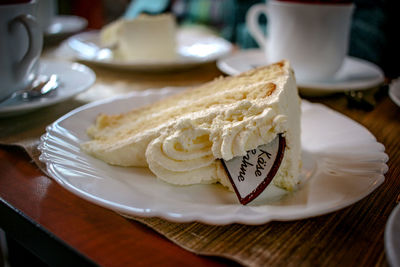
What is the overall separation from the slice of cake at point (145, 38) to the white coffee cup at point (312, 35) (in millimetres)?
409

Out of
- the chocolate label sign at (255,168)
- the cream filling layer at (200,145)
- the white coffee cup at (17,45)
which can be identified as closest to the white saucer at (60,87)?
the white coffee cup at (17,45)

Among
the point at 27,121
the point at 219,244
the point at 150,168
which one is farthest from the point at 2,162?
the point at 219,244

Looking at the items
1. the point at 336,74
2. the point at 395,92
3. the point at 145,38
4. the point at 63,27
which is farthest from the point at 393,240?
the point at 63,27

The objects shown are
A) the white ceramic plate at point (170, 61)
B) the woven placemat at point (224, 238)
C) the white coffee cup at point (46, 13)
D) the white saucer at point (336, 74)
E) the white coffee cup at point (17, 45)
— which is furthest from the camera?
the white coffee cup at point (46, 13)

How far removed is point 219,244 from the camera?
49 centimetres

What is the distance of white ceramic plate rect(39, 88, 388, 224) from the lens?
473 mm

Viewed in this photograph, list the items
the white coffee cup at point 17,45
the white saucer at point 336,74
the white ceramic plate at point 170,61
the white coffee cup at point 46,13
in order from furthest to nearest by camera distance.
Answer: the white coffee cup at point 46,13 → the white ceramic plate at point 170,61 → the white saucer at point 336,74 → the white coffee cup at point 17,45

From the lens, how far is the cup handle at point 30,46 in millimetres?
845

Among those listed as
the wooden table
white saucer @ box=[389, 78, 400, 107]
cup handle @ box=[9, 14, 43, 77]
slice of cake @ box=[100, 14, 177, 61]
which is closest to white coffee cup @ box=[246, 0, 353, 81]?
white saucer @ box=[389, 78, 400, 107]

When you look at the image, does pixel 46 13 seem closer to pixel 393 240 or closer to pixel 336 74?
pixel 336 74

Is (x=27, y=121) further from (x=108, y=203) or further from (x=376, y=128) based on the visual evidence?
(x=376, y=128)

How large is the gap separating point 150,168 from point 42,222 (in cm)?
18

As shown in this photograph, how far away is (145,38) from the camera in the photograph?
1.32 m

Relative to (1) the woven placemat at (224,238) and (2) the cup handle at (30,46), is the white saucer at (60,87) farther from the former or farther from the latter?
(1) the woven placemat at (224,238)
